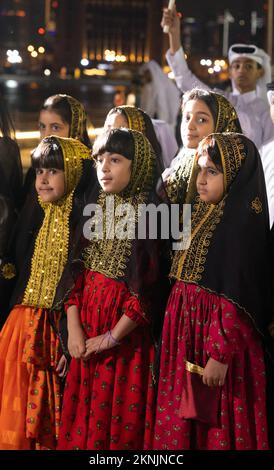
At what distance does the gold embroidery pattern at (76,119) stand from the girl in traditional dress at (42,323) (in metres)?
0.72

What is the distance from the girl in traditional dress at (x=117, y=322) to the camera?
3.16 meters

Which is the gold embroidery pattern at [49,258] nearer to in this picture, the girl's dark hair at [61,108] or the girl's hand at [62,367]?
the girl's hand at [62,367]

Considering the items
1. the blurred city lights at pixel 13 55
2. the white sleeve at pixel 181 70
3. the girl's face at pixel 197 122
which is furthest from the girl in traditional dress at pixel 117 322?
the blurred city lights at pixel 13 55

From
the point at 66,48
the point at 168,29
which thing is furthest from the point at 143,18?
the point at 168,29

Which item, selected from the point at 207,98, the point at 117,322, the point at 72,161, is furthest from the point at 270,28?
the point at 117,322

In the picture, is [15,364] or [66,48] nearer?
[15,364]

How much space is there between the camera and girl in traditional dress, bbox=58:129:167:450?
3158 millimetres

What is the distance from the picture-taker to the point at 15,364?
Result: 3.43 m

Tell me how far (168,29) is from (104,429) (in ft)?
7.83

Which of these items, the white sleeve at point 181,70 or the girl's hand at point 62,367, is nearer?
the girl's hand at point 62,367

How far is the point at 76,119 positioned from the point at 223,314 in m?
1.59

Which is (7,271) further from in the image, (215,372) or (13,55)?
(13,55)

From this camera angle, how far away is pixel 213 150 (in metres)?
3.05
